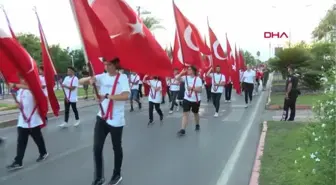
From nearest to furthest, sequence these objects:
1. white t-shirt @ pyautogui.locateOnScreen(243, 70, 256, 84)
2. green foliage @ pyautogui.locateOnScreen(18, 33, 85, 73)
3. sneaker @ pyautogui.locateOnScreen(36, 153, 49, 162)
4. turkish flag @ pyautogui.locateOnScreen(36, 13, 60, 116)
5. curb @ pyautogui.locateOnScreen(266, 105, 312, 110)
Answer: sneaker @ pyautogui.locateOnScreen(36, 153, 49, 162) → turkish flag @ pyautogui.locateOnScreen(36, 13, 60, 116) → curb @ pyautogui.locateOnScreen(266, 105, 312, 110) → white t-shirt @ pyautogui.locateOnScreen(243, 70, 256, 84) → green foliage @ pyautogui.locateOnScreen(18, 33, 85, 73)

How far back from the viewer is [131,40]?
7152 millimetres

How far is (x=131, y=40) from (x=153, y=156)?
7.92ft

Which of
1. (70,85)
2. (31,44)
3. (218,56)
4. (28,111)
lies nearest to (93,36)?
(28,111)

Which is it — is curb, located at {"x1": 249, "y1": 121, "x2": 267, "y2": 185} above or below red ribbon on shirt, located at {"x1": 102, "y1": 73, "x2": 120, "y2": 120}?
below

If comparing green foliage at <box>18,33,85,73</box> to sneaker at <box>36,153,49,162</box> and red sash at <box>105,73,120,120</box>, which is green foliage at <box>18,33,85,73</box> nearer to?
sneaker at <box>36,153,49,162</box>

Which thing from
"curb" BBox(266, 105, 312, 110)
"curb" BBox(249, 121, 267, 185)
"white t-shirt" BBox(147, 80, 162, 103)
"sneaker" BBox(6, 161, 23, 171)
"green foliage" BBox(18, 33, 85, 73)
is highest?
"green foliage" BBox(18, 33, 85, 73)

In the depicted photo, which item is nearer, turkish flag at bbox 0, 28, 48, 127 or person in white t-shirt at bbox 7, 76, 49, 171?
turkish flag at bbox 0, 28, 48, 127

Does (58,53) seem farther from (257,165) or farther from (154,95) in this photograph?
(257,165)

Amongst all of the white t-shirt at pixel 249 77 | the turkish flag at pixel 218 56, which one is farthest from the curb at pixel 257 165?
the white t-shirt at pixel 249 77

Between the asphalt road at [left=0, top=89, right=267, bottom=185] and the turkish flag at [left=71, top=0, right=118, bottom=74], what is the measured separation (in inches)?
70.3

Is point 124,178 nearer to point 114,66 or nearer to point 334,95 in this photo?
point 114,66

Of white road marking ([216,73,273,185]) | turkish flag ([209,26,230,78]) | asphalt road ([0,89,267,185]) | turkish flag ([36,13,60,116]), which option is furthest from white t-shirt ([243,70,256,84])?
turkish flag ([36,13,60,116])

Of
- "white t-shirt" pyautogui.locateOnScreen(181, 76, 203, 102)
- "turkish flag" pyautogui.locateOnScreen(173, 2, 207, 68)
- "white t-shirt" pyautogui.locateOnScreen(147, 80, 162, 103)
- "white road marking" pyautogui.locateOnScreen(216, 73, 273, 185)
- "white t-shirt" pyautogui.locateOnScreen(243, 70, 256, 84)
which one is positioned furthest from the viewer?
"white t-shirt" pyautogui.locateOnScreen(243, 70, 256, 84)

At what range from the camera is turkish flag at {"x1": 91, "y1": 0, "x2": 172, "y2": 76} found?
22.7ft
